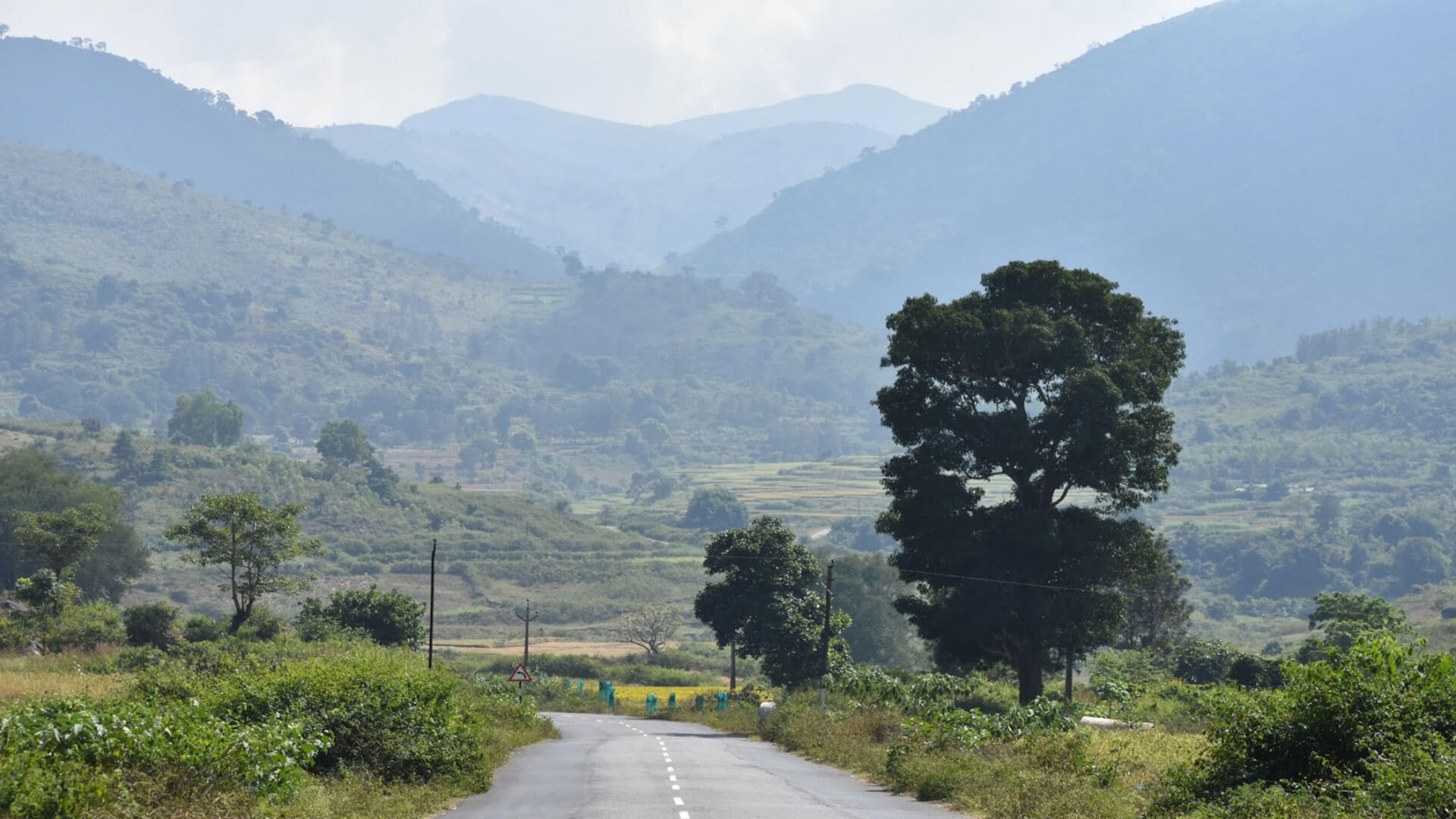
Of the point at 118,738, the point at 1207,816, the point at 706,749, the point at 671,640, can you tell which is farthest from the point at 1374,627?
the point at 671,640

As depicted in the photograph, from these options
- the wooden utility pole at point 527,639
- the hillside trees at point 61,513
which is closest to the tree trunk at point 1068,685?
the wooden utility pole at point 527,639

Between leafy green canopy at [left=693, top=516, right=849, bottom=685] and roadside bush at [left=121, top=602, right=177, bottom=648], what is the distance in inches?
1011

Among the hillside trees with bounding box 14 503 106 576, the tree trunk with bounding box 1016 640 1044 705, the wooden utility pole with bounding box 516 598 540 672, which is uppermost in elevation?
the hillside trees with bounding box 14 503 106 576

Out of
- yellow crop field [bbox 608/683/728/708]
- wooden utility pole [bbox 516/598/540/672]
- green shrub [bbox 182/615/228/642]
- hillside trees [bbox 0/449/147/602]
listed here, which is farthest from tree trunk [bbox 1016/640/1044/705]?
hillside trees [bbox 0/449/147/602]

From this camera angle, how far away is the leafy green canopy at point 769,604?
242 ft

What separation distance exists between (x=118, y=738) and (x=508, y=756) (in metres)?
24.2

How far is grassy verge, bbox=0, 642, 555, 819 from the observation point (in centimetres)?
1638

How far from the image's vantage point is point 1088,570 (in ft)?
187

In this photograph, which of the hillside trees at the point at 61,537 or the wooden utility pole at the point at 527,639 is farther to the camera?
the wooden utility pole at the point at 527,639

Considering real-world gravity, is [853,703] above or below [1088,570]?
below

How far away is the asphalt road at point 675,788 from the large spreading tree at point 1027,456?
14.0m

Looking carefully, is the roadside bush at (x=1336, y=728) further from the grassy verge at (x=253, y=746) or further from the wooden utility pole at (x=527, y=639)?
the wooden utility pole at (x=527, y=639)

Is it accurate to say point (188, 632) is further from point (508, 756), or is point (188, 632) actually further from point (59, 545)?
point (508, 756)

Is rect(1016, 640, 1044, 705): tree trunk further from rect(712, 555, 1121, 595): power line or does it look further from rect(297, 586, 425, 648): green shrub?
rect(297, 586, 425, 648): green shrub
